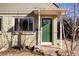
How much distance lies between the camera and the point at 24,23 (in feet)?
52.0

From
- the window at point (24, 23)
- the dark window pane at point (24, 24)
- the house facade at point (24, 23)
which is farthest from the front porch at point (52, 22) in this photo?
the dark window pane at point (24, 24)

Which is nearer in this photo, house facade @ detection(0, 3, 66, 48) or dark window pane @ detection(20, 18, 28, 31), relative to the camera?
house facade @ detection(0, 3, 66, 48)

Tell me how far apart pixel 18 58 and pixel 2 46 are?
9073mm

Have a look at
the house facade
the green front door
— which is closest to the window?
the house facade

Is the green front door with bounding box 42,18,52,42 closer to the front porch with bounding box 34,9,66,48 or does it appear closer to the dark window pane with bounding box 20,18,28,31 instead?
the front porch with bounding box 34,9,66,48

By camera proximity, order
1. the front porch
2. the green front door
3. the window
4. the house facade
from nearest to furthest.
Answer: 1. the front porch
2. the house facade
3. the window
4. the green front door

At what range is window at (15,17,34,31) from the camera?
1566 cm

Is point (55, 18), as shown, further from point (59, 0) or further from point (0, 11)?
Result: point (59, 0)

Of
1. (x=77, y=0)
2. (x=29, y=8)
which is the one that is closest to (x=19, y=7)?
(x=29, y=8)

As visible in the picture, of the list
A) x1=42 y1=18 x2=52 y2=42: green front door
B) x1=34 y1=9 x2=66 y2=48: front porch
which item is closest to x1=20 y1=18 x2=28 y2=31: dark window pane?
x1=34 y1=9 x2=66 y2=48: front porch

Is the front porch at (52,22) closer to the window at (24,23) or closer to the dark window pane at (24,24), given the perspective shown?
the window at (24,23)

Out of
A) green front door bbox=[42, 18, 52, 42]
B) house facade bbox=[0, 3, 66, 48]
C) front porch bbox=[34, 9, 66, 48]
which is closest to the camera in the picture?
front porch bbox=[34, 9, 66, 48]

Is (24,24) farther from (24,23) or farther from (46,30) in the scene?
(46,30)

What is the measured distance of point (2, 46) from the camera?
1529cm
